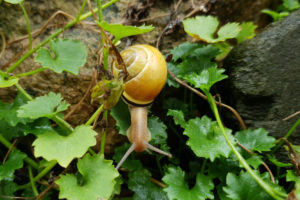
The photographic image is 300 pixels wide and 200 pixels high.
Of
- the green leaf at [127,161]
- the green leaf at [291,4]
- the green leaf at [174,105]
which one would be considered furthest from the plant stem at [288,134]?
the green leaf at [291,4]

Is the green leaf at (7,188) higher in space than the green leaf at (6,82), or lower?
lower

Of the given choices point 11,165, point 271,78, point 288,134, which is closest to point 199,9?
point 271,78

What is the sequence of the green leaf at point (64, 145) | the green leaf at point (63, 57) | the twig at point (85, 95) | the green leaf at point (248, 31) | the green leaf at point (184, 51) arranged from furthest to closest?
the green leaf at point (248, 31), the green leaf at point (184, 51), the twig at point (85, 95), the green leaf at point (63, 57), the green leaf at point (64, 145)

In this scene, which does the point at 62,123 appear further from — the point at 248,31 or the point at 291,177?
the point at 248,31

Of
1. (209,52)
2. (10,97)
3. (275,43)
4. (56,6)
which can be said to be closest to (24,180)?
(10,97)

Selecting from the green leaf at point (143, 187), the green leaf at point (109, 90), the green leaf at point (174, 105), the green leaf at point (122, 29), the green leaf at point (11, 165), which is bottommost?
the green leaf at point (143, 187)

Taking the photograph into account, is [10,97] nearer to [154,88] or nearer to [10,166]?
[10,166]

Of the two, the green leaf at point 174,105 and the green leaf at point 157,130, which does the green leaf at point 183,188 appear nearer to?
the green leaf at point 157,130
